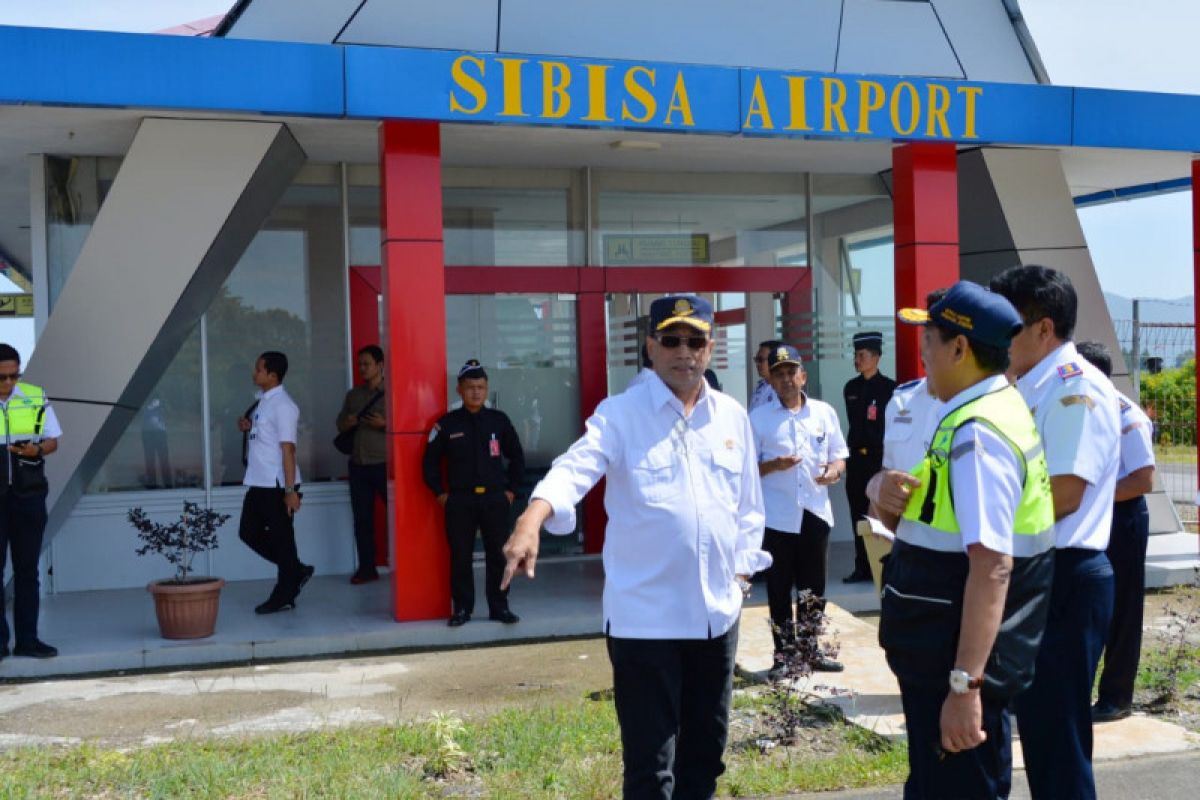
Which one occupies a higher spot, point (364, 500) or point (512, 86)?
point (512, 86)

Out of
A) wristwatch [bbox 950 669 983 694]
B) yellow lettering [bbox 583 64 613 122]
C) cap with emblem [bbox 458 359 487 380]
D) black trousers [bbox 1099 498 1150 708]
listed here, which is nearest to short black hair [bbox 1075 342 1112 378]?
black trousers [bbox 1099 498 1150 708]

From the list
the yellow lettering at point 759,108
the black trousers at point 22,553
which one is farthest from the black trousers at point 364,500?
the yellow lettering at point 759,108

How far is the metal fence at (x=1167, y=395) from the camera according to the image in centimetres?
1520

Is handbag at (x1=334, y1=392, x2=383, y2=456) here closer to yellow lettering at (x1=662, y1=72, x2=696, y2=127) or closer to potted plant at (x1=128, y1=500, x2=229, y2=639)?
potted plant at (x1=128, y1=500, x2=229, y2=639)

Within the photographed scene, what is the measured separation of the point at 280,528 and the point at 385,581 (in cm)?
163

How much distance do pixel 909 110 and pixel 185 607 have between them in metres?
6.23

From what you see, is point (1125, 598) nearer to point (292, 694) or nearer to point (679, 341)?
point (679, 341)

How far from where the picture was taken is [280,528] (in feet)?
29.9

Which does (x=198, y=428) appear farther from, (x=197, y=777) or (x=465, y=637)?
(x=197, y=777)

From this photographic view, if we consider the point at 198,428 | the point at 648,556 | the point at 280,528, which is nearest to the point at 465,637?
the point at 280,528

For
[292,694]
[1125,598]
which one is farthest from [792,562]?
[292,694]

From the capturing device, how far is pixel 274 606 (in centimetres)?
912

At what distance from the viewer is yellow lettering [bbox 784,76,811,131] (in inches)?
360

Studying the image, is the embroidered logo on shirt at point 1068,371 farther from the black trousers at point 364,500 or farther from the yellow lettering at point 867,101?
the black trousers at point 364,500
